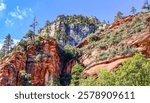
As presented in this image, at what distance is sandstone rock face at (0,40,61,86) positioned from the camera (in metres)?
55.2

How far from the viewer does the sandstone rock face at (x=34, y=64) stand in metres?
55.2

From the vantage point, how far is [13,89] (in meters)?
7.34

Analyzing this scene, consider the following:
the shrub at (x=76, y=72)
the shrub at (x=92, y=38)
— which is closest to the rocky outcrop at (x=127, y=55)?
the shrub at (x=76, y=72)

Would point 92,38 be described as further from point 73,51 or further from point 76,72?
point 76,72

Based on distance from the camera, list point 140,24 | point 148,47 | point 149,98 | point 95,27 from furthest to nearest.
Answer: point 95,27 < point 140,24 < point 148,47 < point 149,98

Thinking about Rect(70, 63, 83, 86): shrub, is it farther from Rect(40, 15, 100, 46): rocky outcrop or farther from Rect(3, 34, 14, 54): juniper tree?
Rect(40, 15, 100, 46): rocky outcrop

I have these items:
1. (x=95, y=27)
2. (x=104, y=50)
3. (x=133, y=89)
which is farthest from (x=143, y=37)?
(x=95, y=27)

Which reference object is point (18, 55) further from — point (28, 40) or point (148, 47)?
point (148, 47)

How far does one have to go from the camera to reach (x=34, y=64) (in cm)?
5859

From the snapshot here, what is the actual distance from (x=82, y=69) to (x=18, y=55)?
980 cm

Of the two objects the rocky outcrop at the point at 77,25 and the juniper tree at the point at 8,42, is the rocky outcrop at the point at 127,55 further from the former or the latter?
the rocky outcrop at the point at 77,25

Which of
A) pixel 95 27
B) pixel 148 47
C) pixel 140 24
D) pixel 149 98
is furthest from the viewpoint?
pixel 95 27

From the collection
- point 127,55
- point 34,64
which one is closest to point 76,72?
point 34,64

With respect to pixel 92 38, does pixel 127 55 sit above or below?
below
